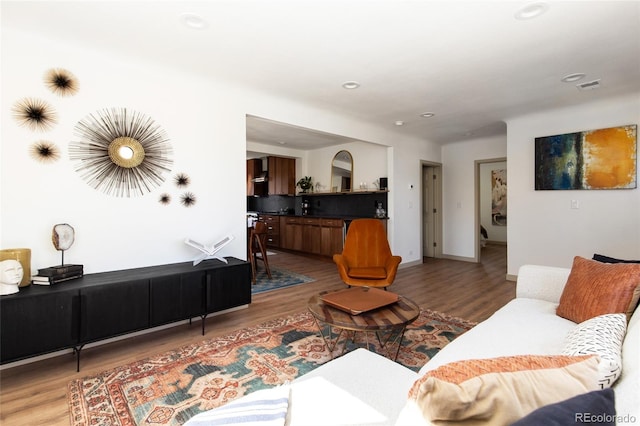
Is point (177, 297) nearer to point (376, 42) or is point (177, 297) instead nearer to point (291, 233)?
point (376, 42)

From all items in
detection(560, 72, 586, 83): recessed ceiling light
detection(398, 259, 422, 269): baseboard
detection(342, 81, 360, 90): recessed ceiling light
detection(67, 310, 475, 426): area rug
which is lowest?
detection(67, 310, 475, 426): area rug

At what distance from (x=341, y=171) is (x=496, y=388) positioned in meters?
6.54

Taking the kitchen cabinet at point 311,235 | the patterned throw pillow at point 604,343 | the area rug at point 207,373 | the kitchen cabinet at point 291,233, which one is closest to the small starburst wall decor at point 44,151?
the area rug at point 207,373

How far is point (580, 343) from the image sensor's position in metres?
1.12

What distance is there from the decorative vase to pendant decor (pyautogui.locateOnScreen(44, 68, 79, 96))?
4.26ft

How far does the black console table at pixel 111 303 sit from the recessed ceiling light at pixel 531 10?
3.14m

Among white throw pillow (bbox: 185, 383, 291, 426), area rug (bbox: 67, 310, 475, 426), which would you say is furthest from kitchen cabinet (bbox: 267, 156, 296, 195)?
white throw pillow (bbox: 185, 383, 291, 426)

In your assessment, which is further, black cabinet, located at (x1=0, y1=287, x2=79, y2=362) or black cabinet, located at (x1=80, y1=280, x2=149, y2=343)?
black cabinet, located at (x1=80, y1=280, x2=149, y2=343)

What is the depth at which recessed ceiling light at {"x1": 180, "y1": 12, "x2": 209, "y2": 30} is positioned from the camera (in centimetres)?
219

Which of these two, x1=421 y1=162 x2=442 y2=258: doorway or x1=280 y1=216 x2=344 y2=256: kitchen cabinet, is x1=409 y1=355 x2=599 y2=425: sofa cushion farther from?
x1=421 y1=162 x2=442 y2=258: doorway

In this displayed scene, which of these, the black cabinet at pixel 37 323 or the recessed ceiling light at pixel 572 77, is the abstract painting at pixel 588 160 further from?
the black cabinet at pixel 37 323

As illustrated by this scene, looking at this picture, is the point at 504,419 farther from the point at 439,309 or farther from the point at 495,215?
the point at 495,215

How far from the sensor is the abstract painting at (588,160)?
153 inches

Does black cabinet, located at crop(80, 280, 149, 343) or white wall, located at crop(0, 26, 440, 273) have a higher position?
white wall, located at crop(0, 26, 440, 273)
